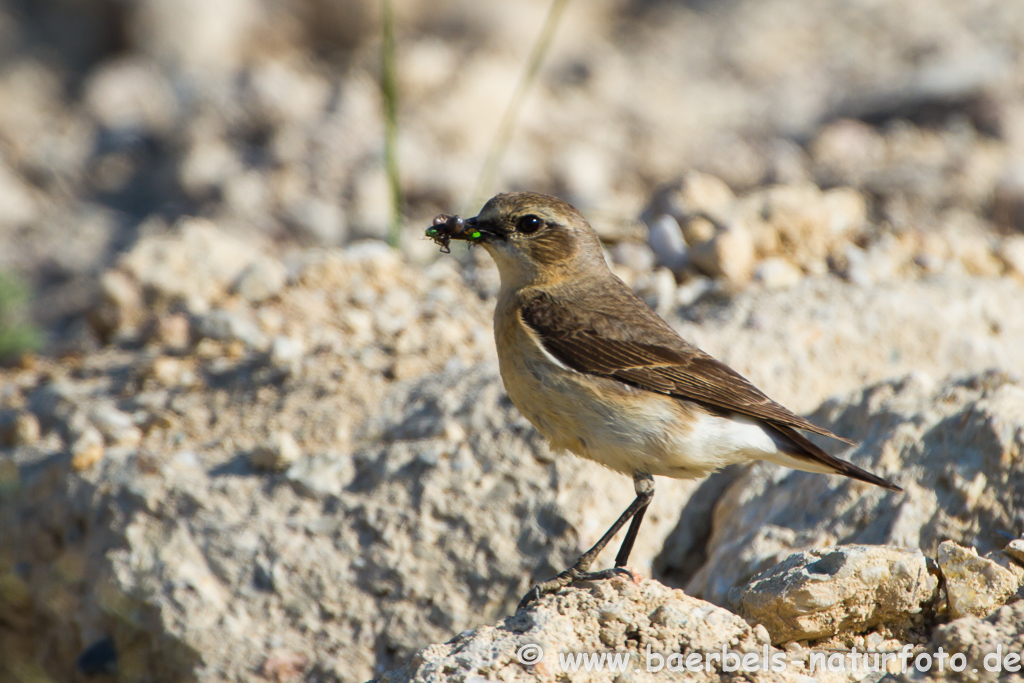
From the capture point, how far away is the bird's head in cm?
470

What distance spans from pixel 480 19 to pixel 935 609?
9548 mm

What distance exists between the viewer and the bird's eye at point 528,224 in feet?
15.5

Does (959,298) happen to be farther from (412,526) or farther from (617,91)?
(617,91)

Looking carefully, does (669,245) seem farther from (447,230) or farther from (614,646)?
(614,646)

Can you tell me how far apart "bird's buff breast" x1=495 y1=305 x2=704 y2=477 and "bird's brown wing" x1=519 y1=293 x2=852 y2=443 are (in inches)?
2.6

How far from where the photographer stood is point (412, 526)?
14.9 feet

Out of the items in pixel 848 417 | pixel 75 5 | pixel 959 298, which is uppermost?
pixel 75 5

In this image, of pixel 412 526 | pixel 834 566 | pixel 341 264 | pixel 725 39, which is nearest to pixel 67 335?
pixel 341 264

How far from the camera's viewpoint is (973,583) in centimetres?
321

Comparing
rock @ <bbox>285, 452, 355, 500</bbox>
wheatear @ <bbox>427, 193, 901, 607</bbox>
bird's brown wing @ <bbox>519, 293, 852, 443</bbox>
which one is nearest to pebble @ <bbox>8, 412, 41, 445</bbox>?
rock @ <bbox>285, 452, 355, 500</bbox>

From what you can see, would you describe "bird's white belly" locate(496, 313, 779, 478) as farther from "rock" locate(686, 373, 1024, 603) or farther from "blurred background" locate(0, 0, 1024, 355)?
"blurred background" locate(0, 0, 1024, 355)

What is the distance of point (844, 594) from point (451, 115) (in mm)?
7284

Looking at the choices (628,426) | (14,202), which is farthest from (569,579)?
(14,202)

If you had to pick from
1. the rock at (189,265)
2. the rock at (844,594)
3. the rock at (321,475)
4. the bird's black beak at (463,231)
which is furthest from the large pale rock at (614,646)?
the rock at (189,265)
